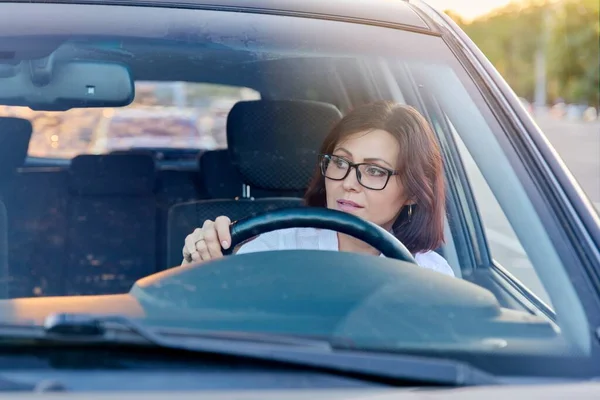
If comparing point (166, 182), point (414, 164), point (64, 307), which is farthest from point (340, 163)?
point (166, 182)

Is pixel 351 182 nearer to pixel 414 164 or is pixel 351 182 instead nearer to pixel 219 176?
pixel 414 164

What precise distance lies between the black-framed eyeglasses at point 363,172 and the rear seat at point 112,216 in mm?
1406

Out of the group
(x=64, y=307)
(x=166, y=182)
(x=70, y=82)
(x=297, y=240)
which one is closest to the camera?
(x=64, y=307)

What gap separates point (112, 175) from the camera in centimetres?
383

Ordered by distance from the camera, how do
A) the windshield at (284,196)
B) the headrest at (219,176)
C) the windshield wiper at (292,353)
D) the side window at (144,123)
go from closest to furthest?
the windshield wiper at (292,353) → the windshield at (284,196) → the headrest at (219,176) → the side window at (144,123)

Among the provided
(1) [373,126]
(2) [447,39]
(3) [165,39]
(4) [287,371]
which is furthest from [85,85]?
(4) [287,371]

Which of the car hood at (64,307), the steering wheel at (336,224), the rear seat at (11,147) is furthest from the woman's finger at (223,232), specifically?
the rear seat at (11,147)

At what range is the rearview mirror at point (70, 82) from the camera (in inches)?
92.4

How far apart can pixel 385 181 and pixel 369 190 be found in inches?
2.3

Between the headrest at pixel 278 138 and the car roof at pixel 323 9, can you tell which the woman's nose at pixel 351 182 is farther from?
the headrest at pixel 278 138

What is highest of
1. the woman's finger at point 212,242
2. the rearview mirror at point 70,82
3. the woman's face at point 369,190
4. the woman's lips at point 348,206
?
the rearview mirror at point 70,82

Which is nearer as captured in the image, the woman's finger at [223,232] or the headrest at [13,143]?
the woman's finger at [223,232]

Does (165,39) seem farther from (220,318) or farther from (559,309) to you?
(559,309)

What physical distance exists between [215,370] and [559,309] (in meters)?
0.62
